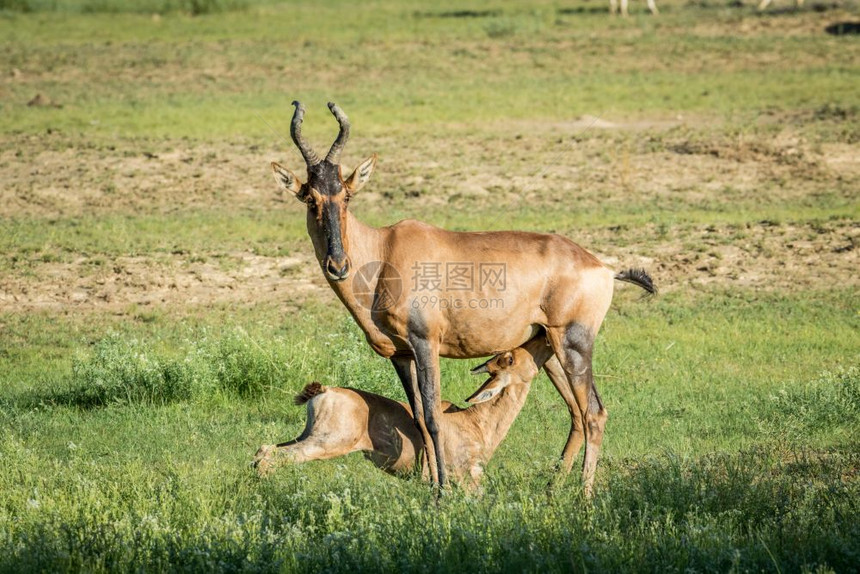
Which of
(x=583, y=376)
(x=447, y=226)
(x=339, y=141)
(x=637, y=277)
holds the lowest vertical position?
(x=447, y=226)

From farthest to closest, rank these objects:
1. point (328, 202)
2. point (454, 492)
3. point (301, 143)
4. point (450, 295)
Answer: point (450, 295)
point (301, 143)
point (328, 202)
point (454, 492)

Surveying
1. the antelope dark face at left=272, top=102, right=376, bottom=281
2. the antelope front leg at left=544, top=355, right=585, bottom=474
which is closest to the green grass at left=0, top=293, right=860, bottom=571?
the antelope front leg at left=544, top=355, right=585, bottom=474

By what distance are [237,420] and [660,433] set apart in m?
3.44

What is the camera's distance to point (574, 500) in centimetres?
802

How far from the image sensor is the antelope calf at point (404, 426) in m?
8.60

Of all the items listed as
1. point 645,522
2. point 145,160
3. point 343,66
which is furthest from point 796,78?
point 645,522

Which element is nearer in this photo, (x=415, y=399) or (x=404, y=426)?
(x=415, y=399)

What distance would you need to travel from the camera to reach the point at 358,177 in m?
8.91

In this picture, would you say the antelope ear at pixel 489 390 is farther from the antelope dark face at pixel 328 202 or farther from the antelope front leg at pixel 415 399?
the antelope dark face at pixel 328 202

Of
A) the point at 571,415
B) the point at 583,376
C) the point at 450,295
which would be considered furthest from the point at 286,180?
the point at 571,415

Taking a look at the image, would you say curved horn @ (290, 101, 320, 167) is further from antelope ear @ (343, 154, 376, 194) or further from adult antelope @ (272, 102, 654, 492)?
antelope ear @ (343, 154, 376, 194)

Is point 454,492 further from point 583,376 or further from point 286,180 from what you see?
point 286,180

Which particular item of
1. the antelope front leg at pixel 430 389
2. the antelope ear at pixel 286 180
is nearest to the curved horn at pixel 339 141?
the antelope ear at pixel 286 180

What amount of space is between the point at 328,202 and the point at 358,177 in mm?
492
